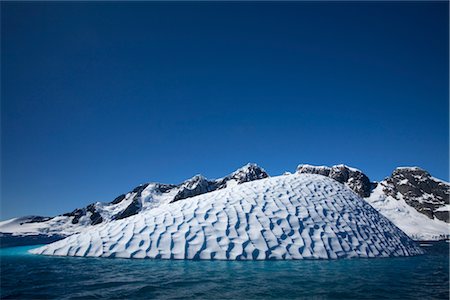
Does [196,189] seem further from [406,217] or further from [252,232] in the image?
[252,232]

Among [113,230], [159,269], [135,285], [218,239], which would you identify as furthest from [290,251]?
[113,230]

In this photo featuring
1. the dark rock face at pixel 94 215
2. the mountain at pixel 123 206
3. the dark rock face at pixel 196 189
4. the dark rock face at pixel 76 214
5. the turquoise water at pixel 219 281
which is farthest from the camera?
the dark rock face at pixel 76 214

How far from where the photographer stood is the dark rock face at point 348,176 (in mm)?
168125

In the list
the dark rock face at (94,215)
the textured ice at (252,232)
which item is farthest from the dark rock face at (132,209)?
the textured ice at (252,232)

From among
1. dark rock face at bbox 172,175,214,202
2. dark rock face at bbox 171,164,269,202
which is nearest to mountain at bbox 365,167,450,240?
dark rock face at bbox 171,164,269,202

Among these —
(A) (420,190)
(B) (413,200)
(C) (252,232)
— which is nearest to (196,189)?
(B) (413,200)

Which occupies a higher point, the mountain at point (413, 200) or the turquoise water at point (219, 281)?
the mountain at point (413, 200)

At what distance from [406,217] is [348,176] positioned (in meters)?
38.3

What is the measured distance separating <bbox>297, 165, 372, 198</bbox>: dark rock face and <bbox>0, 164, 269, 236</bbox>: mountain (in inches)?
1340

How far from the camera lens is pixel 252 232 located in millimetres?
20062

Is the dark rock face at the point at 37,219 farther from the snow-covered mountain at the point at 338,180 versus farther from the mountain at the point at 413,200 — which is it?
the mountain at the point at 413,200

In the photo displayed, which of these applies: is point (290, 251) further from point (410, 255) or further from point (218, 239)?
point (410, 255)

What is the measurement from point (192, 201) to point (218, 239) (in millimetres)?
6891

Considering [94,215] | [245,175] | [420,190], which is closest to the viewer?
[94,215]
